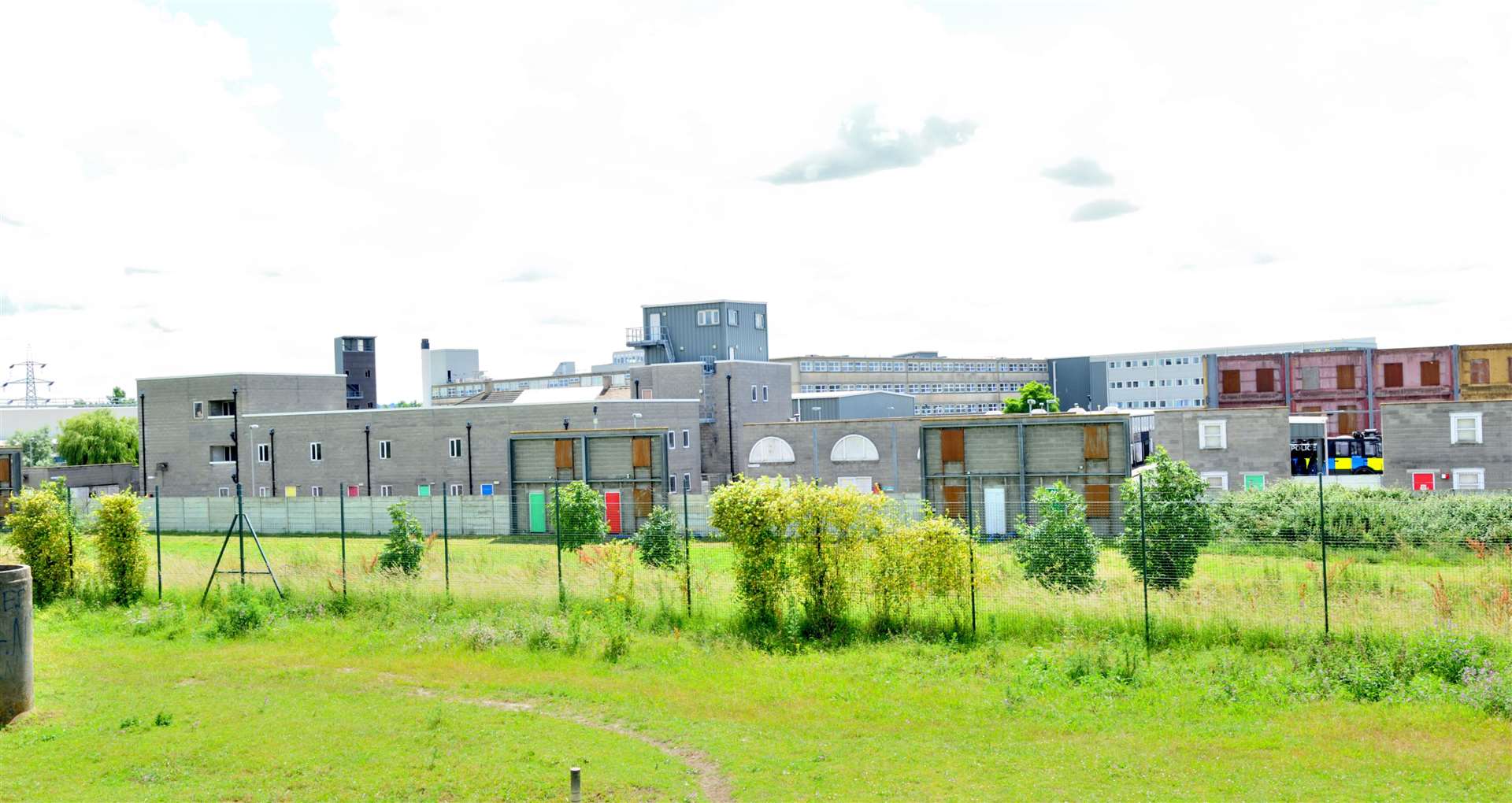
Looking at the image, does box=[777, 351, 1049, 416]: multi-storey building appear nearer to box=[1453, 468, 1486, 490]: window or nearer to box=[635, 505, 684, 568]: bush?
box=[1453, 468, 1486, 490]: window

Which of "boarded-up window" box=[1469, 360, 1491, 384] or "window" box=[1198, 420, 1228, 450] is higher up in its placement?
"boarded-up window" box=[1469, 360, 1491, 384]

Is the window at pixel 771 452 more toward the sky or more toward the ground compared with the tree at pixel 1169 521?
more toward the sky

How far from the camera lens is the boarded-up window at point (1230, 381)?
2459 inches

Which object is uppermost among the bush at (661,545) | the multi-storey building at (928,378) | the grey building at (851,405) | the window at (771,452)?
the multi-storey building at (928,378)

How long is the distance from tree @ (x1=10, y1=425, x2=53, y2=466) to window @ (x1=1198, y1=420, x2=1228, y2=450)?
89591mm

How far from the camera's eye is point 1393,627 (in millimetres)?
16812

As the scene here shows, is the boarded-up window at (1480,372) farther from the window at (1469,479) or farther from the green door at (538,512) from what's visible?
the green door at (538,512)

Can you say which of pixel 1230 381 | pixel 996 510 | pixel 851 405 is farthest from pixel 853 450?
pixel 1230 381

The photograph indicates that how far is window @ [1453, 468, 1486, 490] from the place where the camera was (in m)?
42.9

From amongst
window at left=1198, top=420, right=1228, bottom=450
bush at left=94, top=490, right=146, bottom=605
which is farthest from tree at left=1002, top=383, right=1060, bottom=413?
bush at left=94, top=490, right=146, bottom=605

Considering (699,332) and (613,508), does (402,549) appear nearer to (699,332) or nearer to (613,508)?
(613,508)

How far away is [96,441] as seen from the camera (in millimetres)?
83188

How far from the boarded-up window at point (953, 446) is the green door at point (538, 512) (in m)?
17.0

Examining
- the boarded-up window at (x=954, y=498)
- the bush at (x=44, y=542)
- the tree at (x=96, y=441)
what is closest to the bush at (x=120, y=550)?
the bush at (x=44, y=542)
